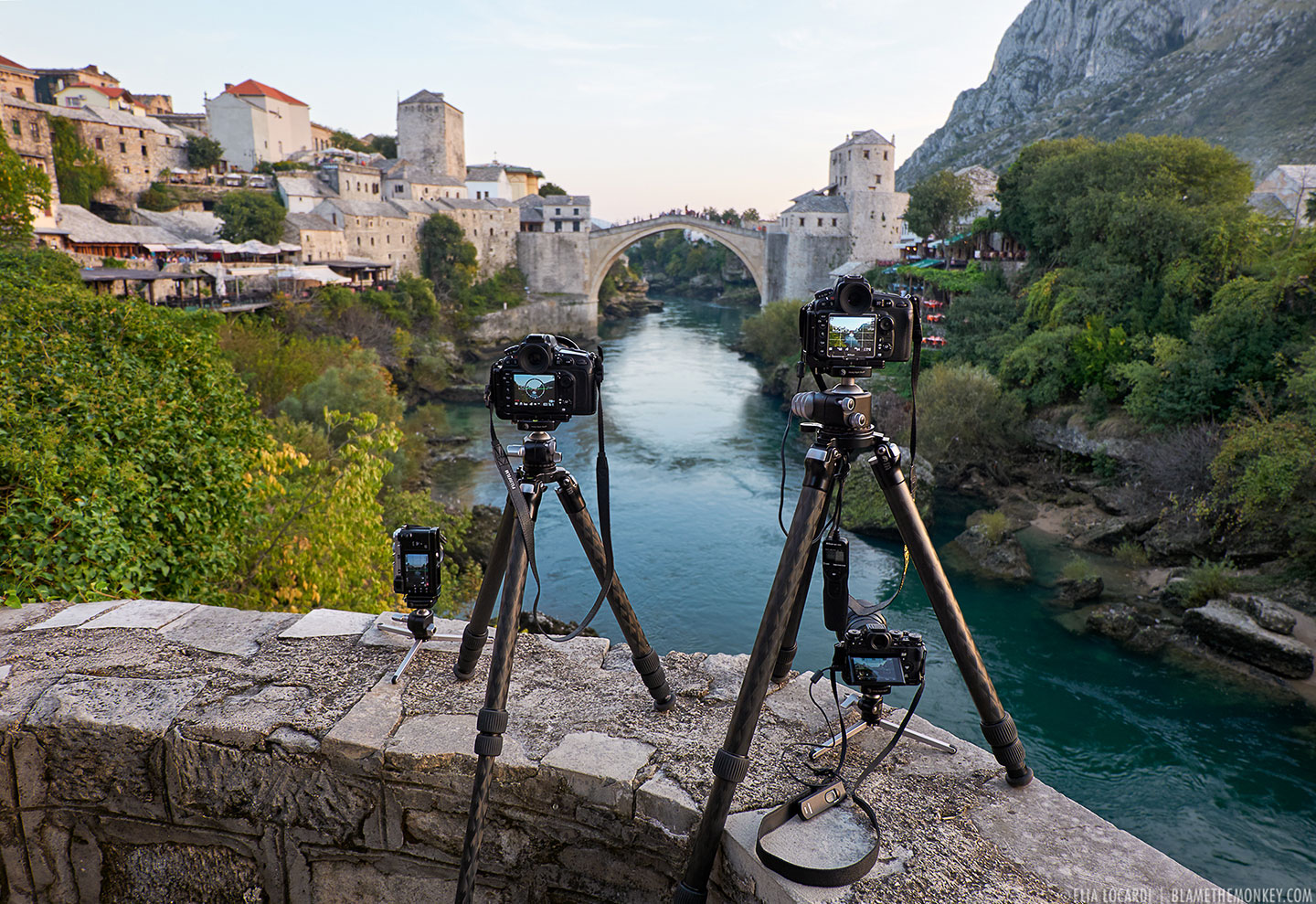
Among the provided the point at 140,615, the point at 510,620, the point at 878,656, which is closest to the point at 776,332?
the point at 140,615

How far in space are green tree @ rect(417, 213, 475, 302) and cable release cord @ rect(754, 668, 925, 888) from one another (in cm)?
3667

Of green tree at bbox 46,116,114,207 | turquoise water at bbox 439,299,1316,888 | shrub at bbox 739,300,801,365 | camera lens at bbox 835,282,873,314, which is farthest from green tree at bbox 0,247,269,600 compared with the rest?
green tree at bbox 46,116,114,207

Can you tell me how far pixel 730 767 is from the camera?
2002 mm

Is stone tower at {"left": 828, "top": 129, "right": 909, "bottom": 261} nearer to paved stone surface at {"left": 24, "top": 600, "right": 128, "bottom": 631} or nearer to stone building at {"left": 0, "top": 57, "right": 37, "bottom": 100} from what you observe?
stone building at {"left": 0, "top": 57, "right": 37, "bottom": 100}

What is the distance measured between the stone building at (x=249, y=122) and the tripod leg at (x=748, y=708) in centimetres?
5014

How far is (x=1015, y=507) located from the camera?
51.7 ft

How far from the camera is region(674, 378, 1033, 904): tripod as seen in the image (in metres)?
2.02


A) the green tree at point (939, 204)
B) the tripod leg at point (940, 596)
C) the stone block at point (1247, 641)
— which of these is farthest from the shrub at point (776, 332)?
the tripod leg at point (940, 596)

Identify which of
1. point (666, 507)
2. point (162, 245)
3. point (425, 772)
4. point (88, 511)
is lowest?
point (666, 507)

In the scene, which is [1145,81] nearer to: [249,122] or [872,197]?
[872,197]

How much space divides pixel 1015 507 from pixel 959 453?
192 cm

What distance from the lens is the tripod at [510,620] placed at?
2.12 meters

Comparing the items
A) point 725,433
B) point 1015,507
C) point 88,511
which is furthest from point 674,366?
point 88,511

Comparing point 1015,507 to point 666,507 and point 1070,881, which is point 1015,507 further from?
point 1070,881
